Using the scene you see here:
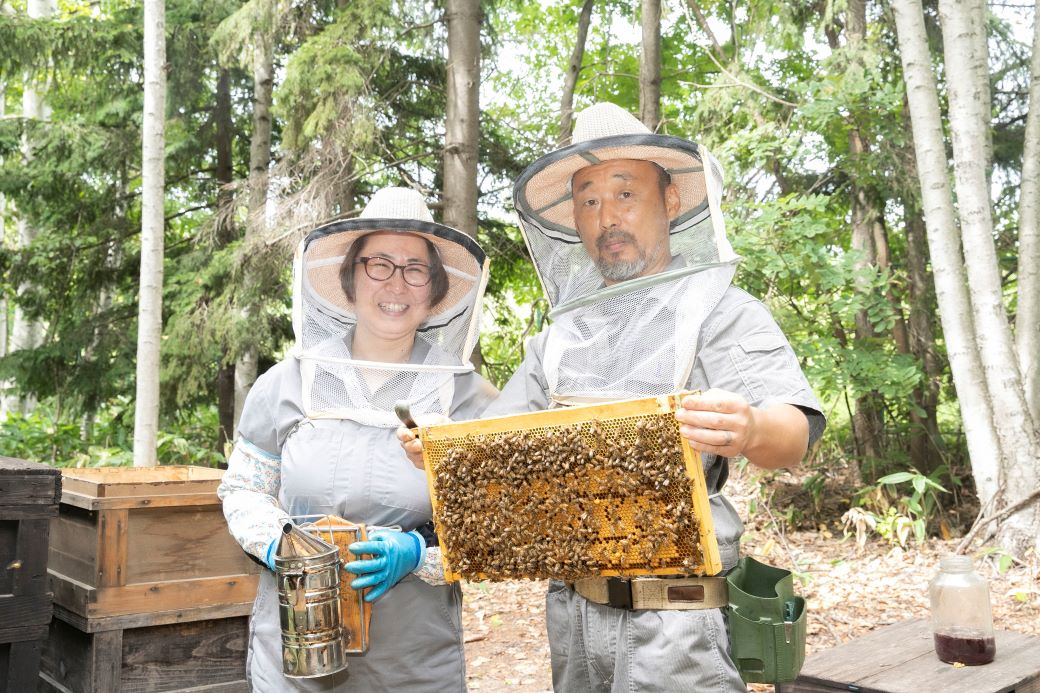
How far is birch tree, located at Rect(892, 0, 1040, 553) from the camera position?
6312mm

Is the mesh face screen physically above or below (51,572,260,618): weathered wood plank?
above

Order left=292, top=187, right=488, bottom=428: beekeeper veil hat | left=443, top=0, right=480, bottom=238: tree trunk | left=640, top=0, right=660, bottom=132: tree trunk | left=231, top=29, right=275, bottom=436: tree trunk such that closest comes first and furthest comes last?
1. left=292, top=187, right=488, bottom=428: beekeeper veil hat
2. left=443, top=0, right=480, bottom=238: tree trunk
3. left=231, top=29, right=275, bottom=436: tree trunk
4. left=640, top=0, right=660, bottom=132: tree trunk

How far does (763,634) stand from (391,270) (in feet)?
4.58

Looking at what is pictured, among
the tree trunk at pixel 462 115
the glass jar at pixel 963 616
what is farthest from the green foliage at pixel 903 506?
the tree trunk at pixel 462 115

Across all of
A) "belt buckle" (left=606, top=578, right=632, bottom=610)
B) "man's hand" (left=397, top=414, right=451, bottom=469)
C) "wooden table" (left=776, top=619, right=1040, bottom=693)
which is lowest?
"wooden table" (left=776, top=619, right=1040, bottom=693)

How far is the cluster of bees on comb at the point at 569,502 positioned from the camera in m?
1.73

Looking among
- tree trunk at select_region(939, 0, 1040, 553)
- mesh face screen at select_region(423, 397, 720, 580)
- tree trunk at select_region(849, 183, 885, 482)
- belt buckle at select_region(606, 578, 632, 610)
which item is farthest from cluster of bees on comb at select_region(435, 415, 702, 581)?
tree trunk at select_region(849, 183, 885, 482)

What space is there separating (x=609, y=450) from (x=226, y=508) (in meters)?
1.19

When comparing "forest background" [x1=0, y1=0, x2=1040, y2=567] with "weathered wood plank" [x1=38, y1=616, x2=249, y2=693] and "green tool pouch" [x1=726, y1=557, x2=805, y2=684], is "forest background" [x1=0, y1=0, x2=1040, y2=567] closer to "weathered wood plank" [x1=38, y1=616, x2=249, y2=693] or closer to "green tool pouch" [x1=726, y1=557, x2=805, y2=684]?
"weathered wood plank" [x1=38, y1=616, x2=249, y2=693]

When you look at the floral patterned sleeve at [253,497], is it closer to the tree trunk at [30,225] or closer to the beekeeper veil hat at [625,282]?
the beekeeper veil hat at [625,282]

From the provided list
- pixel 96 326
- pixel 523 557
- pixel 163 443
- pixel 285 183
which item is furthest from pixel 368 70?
pixel 523 557

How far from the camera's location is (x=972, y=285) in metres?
6.39

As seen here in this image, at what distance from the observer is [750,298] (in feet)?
6.56

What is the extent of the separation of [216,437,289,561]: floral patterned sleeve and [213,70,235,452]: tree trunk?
24.8 ft
